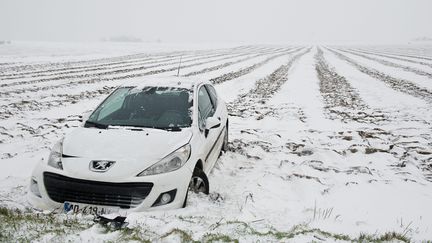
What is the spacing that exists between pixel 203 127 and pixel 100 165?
1626 millimetres

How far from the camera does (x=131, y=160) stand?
12.0 feet

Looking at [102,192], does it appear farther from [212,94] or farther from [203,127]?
[212,94]

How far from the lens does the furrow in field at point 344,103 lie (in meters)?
9.34

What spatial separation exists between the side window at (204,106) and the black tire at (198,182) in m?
0.79

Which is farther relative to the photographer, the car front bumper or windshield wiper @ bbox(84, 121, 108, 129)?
windshield wiper @ bbox(84, 121, 108, 129)

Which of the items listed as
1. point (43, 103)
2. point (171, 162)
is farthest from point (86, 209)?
point (43, 103)

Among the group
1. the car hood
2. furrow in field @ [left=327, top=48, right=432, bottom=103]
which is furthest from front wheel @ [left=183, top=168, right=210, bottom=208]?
furrow in field @ [left=327, top=48, right=432, bottom=103]

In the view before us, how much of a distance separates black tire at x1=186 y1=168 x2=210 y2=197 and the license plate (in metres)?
1.01

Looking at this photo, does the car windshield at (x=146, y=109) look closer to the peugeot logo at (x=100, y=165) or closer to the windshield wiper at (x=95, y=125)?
the windshield wiper at (x=95, y=125)

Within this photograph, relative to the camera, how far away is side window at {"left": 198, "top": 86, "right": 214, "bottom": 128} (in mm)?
4930

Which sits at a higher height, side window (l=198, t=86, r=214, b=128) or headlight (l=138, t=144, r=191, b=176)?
side window (l=198, t=86, r=214, b=128)

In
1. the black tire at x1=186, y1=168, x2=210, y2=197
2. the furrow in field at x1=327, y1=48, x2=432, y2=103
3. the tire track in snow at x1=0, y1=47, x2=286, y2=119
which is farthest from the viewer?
the furrow in field at x1=327, y1=48, x2=432, y2=103

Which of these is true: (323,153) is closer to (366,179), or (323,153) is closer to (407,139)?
(366,179)

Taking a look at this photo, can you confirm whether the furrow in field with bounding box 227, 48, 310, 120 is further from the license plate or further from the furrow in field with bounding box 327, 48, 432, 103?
the license plate
